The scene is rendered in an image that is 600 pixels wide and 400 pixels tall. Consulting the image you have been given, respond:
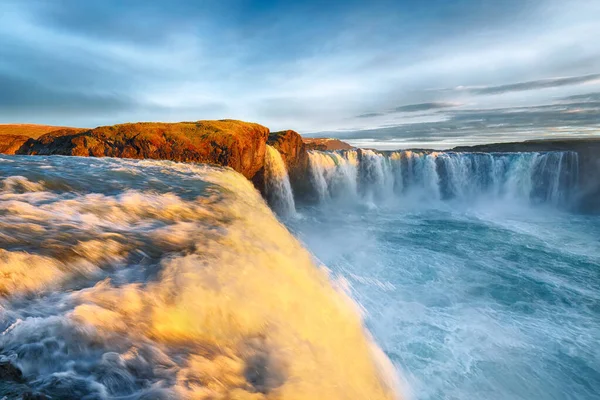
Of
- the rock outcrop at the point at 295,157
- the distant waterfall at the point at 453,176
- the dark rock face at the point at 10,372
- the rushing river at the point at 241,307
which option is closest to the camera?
the dark rock face at the point at 10,372

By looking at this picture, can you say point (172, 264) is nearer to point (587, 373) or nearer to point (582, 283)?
point (587, 373)

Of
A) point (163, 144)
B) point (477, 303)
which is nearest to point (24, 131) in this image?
point (163, 144)

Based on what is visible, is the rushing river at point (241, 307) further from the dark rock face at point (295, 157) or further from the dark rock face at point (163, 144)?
the dark rock face at point (295, 157)

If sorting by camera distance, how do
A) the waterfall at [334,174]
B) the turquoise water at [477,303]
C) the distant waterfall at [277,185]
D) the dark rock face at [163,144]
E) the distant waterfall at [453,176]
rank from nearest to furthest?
the turquoise water at [477,303] → the dark rock face at [163,144] → the distant waterfall at [277,185] → the waterfall at [334,174] → the distant waterfall at [453,176]

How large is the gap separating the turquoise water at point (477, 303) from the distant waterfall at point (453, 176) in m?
10.4

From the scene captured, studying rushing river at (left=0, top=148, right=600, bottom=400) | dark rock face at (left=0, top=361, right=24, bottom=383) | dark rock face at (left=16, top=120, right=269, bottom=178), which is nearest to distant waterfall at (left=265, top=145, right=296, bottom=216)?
dark rock face at (left=16, top=120, right=269, bottom=178)

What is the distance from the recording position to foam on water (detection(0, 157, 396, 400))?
2.17 m

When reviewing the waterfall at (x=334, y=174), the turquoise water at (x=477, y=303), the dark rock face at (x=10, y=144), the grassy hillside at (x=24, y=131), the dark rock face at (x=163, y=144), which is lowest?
the turquoise water at (x=477, y=303)

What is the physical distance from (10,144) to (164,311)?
3235cm

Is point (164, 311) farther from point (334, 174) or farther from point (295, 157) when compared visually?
point (334, 174)

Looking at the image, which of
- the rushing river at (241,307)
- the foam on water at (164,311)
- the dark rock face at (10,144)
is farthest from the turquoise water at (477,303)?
the dark rock face at (10,144)

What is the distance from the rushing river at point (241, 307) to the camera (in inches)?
90.4

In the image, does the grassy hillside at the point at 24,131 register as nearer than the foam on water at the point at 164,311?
No

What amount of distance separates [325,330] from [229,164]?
45.7 feet
